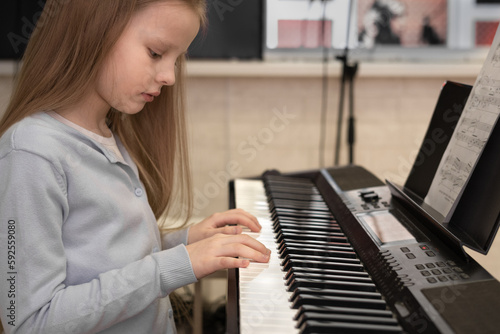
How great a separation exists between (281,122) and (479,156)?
1.37 meters

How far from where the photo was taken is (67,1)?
997mm

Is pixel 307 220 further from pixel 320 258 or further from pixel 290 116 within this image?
pixel 290 116

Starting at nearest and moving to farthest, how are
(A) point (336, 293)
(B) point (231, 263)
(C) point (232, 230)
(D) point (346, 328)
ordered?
(D) point (346, 328) < (A) point (336, 293) < (B) point (231, 263) < (C) point (232, 230)

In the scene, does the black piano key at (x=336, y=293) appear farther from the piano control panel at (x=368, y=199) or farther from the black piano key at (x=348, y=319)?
the piano control panel at (x=368, y=199)

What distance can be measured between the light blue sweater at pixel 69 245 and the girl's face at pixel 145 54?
0.38ft

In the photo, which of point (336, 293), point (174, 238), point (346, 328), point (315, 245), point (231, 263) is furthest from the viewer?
point (174, 238)

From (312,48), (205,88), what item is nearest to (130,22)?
(205,88)

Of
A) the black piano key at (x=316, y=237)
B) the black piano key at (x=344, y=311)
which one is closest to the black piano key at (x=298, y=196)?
the black piano key at (x=316, y=237)

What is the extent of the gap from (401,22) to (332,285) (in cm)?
172

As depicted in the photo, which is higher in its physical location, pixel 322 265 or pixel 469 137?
pixel 469 137

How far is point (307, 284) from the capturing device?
85 centimetres

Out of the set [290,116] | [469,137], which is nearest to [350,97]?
[290,116]

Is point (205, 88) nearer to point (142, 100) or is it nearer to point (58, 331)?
point (142, 100)

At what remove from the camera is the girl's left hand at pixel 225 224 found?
3.84 feet
